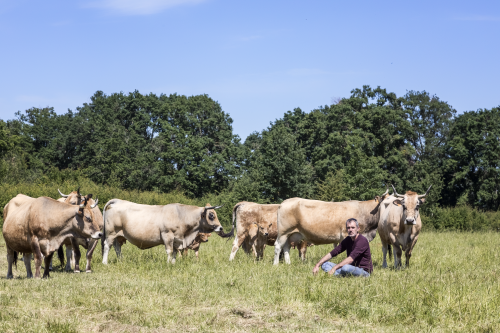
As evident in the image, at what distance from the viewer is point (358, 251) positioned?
10547mm

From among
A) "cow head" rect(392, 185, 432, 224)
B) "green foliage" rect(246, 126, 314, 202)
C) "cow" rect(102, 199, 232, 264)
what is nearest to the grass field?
"cow head" rect(392, 185, 432, 224)

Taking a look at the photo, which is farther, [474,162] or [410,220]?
[474,162]

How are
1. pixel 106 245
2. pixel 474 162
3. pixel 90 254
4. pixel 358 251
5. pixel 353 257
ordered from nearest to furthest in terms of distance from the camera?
pixel 353 257
pixel 358 251
pixel 90 254
pixel 106 245
pixel 474 162

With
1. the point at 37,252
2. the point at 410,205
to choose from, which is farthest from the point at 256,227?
the point at 37,252

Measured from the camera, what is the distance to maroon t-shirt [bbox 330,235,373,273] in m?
10.6

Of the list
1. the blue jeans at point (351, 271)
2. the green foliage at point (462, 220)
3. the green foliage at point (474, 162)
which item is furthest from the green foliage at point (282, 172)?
the blue jeans at point (351, 271)

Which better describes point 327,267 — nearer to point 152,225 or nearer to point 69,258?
point 152,225

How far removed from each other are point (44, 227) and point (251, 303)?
18.1ft

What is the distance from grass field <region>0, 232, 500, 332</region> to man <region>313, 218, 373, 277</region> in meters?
0.37

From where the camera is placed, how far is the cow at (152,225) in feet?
50.3

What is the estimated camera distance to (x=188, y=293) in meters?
9.17

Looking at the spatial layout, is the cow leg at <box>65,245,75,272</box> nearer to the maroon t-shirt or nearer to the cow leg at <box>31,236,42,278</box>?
the cow leg at <box>31,236,42,278</box>

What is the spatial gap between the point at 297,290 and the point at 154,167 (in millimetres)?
48792

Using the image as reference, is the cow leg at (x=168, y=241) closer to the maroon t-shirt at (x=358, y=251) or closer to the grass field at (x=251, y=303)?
the grass field at (x=251, y=303)
